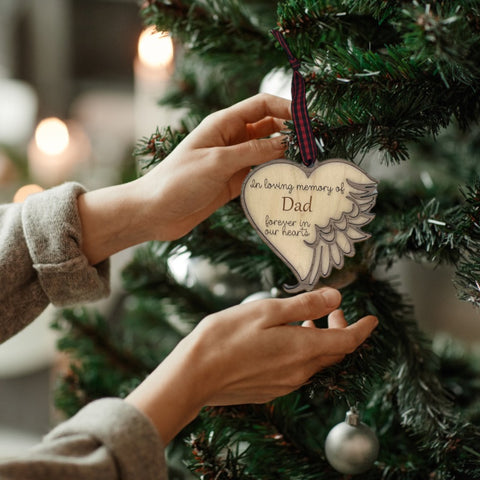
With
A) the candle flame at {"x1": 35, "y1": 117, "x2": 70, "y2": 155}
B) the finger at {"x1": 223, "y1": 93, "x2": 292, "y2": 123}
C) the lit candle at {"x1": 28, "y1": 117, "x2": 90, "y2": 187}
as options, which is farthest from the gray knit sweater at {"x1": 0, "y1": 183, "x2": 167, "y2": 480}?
the candle flame at {"x1": 35, "y1": 117, "x2": 70, "y2": 155}

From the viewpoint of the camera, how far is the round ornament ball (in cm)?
53

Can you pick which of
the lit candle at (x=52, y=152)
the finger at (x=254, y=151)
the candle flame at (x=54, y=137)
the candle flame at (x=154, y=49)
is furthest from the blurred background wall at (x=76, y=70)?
the finger at (x=254, y=151)

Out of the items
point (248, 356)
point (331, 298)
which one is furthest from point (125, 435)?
point (331, 298)

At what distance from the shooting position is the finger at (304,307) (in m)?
0.50

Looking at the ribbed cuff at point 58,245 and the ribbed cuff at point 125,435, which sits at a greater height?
the ribbed cuff at point 58,245

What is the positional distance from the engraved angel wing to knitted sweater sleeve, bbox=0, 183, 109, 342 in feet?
0.91

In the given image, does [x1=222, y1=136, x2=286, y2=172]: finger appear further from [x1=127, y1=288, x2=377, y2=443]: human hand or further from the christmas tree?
[x1=127, y1=288, x2=377, y2=443]: human hand

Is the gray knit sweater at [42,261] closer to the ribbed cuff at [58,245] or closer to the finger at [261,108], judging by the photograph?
the ribbed cuff at [58,245]

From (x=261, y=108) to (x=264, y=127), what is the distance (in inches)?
2.0

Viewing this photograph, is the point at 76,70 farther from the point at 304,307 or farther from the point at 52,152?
the point at 304,307

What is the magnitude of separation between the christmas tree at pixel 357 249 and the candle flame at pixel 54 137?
2.99ft

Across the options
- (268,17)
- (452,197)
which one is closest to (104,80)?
(268,17)

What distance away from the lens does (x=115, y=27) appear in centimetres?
300

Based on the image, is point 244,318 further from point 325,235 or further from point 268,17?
point 268,17
